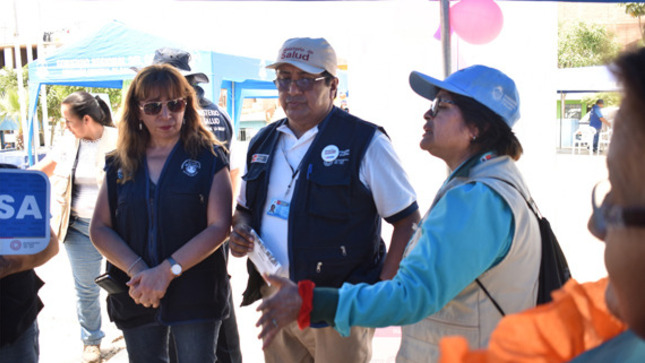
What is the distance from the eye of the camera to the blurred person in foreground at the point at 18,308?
2.19 meters

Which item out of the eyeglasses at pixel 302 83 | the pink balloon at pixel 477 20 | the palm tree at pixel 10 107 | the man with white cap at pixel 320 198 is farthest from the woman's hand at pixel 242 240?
the palm tree at pixel 10 107

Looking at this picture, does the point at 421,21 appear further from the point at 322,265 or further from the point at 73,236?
the point at 73,236

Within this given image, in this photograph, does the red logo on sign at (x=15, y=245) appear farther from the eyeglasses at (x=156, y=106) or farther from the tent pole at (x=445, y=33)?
the tent pole at (x=445, y=33)

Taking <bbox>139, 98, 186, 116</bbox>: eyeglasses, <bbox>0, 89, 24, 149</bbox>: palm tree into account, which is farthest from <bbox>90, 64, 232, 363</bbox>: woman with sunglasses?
<bbox>0, 89, 24, 149</bbox>: palm tree

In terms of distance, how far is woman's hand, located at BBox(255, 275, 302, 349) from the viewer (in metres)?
1.45

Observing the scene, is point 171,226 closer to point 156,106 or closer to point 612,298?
point 156,106

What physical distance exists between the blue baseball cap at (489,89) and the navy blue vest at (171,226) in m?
1.27

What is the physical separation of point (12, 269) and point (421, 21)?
125 inches

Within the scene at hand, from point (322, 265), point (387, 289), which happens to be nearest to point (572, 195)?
point (322, 265)

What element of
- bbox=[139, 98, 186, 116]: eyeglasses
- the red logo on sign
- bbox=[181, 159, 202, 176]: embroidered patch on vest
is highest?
bbox=[139, 98, 186, 116]: eyeglasses

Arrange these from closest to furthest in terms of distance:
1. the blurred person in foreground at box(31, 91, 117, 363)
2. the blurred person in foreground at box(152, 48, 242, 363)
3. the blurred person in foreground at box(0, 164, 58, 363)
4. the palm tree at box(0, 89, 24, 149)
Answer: the blurred person in foreground at box(0, 164, 58, 363), the blurred person in foreground at box(152, 48, 242, 363), the blurred person in foreground at box(31, 91, 117, 363), the palm tree at box(0, 89, 24, 149)

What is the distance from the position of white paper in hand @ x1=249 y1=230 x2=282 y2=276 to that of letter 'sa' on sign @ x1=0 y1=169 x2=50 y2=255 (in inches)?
32.1

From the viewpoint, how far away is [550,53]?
4.05m

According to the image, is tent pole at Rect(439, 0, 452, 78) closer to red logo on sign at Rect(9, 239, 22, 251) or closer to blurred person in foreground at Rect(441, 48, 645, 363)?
red logo on sign at Rect(9, 239, 22, 251)
